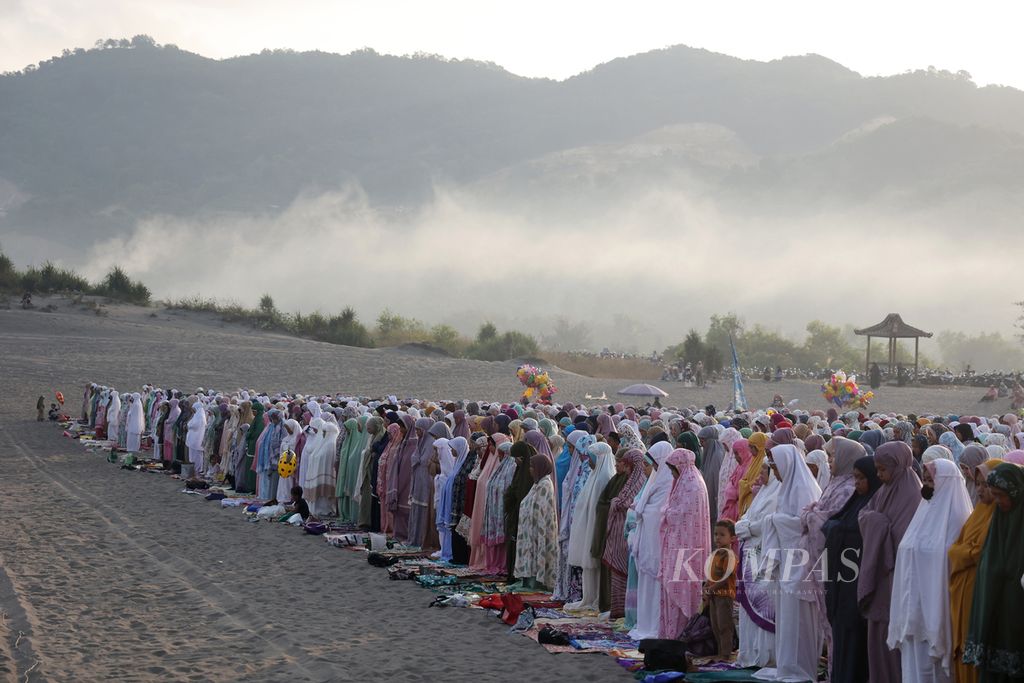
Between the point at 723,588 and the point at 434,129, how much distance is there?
553ft

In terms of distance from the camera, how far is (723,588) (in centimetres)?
725

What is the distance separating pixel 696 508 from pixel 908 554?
1.97 m

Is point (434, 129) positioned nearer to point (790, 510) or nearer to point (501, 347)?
point (501, 347)

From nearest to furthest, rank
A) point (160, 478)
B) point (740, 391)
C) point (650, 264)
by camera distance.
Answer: point (160, 478) → point (740, 391) → point (650, 264)

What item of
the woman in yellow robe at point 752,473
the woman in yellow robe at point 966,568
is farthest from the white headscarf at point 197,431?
the woman in yellow robe at point 966,568

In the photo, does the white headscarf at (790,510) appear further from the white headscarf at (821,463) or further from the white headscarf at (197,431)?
the white headscarf at (197,431)

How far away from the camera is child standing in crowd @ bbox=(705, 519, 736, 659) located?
7211mm

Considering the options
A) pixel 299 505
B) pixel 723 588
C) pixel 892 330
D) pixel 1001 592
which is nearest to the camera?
pixel 1001 592

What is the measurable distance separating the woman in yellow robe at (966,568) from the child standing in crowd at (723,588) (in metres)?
1.76

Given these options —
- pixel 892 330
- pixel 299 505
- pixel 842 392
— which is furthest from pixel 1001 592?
pixel 892 330

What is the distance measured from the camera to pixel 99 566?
34.2ft

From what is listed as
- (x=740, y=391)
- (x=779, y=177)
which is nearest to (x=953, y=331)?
(x=779, y=177)

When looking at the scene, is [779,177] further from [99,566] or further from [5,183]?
[99,566]

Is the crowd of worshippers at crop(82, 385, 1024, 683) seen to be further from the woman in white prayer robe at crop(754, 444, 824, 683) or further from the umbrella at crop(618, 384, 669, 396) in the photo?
the umbrella at crop(618, 384, 669, 396)
